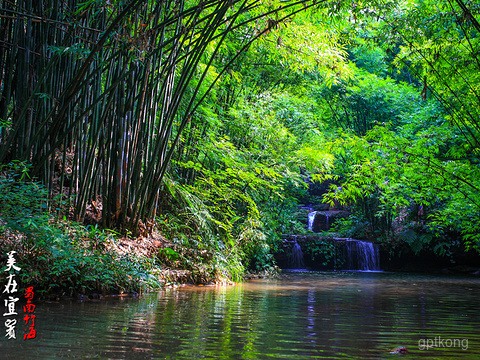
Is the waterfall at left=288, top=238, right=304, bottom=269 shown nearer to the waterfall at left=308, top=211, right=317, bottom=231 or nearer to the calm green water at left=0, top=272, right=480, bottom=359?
the waterfall at left=308, top=211, right=317, bottom=231

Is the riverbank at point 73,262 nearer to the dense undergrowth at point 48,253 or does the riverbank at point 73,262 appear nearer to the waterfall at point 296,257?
the dense undergrowth at point 48,253

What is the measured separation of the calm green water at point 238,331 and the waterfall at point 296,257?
7003 mm

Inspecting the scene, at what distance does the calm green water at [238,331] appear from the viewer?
1392 mm

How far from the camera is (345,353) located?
1444 mm

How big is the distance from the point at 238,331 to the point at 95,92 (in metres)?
2.57

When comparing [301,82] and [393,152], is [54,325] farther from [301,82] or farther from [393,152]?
[301,82]

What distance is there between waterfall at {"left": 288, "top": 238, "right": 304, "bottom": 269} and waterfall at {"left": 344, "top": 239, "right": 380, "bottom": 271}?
4.25 ft

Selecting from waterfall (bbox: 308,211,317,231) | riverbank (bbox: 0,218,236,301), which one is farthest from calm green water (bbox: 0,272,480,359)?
waterfall (bbox: 308,211,317,231)

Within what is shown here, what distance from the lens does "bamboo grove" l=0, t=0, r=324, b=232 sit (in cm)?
295

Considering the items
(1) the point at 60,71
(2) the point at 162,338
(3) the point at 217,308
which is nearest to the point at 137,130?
(1) the point at 60,71

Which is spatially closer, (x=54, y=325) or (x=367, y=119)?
(x=54, y=325)

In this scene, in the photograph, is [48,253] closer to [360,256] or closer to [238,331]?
[238,331]

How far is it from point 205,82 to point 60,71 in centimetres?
259

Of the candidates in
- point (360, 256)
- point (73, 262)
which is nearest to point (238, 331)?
point (73, 262)
